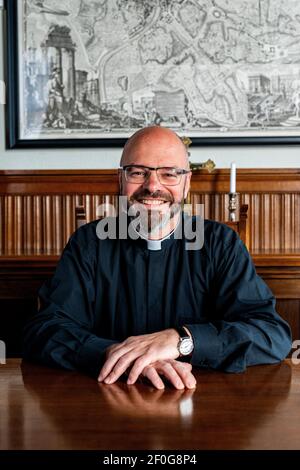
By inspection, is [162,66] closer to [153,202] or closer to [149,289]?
[153,202]

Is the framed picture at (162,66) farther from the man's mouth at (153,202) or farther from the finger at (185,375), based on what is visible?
Result: the finger at (185,375)

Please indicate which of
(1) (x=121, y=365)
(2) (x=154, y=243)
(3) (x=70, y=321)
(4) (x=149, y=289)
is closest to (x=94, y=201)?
(2) (x=154, y=243)

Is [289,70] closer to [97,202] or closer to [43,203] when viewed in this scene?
[97,202]

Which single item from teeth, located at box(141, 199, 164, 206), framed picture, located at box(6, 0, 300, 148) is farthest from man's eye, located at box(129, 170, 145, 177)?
framed picture, located at box(6, 0, 300, 148)

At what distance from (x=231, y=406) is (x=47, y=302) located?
91 cm

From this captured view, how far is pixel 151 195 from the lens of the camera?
7.79 feet

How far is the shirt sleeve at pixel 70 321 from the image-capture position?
1.85 m

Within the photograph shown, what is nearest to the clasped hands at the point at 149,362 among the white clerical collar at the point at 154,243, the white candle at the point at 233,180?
the white clerical collar at the point at 154,243

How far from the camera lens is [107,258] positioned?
94.3 inches

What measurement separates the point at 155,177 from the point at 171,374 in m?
0.96

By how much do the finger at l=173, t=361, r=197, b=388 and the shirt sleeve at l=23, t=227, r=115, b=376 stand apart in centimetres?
25

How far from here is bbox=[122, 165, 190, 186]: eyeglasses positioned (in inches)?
94.0

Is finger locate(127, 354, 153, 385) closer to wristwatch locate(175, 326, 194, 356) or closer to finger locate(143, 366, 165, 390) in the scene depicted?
finger locate(143, 366, 165, 390)

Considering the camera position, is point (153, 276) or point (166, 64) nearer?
point (153, 276)
